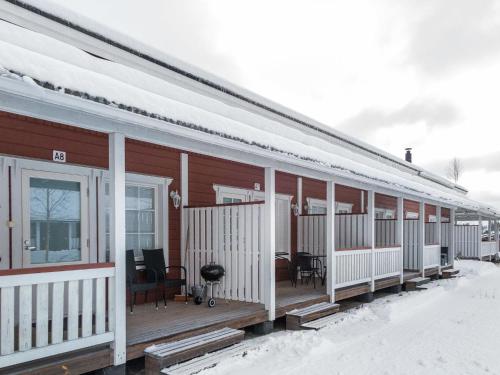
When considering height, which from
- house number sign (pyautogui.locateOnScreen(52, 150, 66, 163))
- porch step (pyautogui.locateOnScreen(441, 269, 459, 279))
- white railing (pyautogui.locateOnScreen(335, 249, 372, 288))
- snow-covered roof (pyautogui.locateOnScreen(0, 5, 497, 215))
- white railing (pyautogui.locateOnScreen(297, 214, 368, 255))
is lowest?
porch step (pyautogui.locateOnScreen(441, 269, 459, 279))

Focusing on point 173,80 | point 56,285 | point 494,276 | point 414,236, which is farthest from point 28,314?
point 494,276

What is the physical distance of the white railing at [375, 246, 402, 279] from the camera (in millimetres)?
8414

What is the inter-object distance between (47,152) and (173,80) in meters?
2.56

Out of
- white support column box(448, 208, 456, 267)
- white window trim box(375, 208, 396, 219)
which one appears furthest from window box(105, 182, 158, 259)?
white support column box(448, 208, 456, 267)

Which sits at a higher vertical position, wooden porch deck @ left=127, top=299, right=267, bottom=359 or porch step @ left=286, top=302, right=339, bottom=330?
wooden porch deck @ left=127, top=299, right=267, bottom=359

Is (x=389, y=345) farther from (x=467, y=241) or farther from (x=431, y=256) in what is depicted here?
(x=467, y=241)

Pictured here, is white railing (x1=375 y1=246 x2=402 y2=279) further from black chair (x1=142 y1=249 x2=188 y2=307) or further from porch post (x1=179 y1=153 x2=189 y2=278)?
black chair (x1=142 y1=249 x2=188 y2=307)

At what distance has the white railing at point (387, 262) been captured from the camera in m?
8.41

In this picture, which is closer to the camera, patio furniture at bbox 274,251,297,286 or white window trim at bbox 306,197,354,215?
patio furniture at bbox 274,251,297,286

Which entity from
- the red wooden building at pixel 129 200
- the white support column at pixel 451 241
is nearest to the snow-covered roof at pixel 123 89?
the red wooden building at pixel 129 200

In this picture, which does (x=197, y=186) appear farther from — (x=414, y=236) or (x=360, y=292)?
(x=414, y=236)

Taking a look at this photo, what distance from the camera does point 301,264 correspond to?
8148 millimetres

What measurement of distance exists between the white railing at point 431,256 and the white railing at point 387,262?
1.97 m

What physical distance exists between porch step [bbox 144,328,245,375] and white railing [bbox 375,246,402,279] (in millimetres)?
4593
